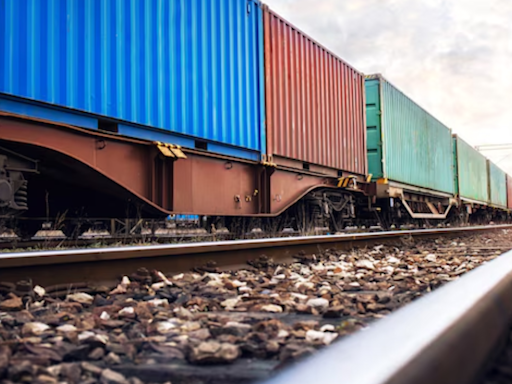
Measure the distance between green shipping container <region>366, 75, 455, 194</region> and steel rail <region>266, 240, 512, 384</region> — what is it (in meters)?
10.6

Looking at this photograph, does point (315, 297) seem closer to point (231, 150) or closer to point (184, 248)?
point (184, 248)

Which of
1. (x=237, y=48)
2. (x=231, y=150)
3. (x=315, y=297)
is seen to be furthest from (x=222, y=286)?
(x=237, y=48)

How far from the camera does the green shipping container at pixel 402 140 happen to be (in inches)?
470

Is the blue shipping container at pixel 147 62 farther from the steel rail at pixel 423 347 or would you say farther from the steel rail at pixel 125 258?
the steel rail at pixel 423 347

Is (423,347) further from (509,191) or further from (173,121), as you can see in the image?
(509,191)

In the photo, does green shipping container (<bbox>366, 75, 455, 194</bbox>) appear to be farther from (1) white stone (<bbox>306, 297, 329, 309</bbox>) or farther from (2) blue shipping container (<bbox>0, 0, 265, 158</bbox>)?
(1) white stone (<bbox>306, 297, 329, 309</bbox>)

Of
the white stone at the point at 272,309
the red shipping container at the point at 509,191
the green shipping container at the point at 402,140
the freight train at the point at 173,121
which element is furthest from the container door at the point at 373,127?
the red shipping container at the point at 509,191

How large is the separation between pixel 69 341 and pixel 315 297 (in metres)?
1.38

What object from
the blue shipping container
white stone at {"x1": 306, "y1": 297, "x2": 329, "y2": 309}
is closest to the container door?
the blue shipping container

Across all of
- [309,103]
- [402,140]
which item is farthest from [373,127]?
[309,103]

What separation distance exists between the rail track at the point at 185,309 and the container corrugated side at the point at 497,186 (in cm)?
2677

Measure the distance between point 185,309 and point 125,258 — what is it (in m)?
1.11

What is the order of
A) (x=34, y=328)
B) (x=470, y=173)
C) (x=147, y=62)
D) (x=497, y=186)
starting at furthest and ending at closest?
(x=497, y=186) → (x=470, y=173) → (x=147, y=62) → (x=34, y=328)

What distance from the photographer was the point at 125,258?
10.8 ft
